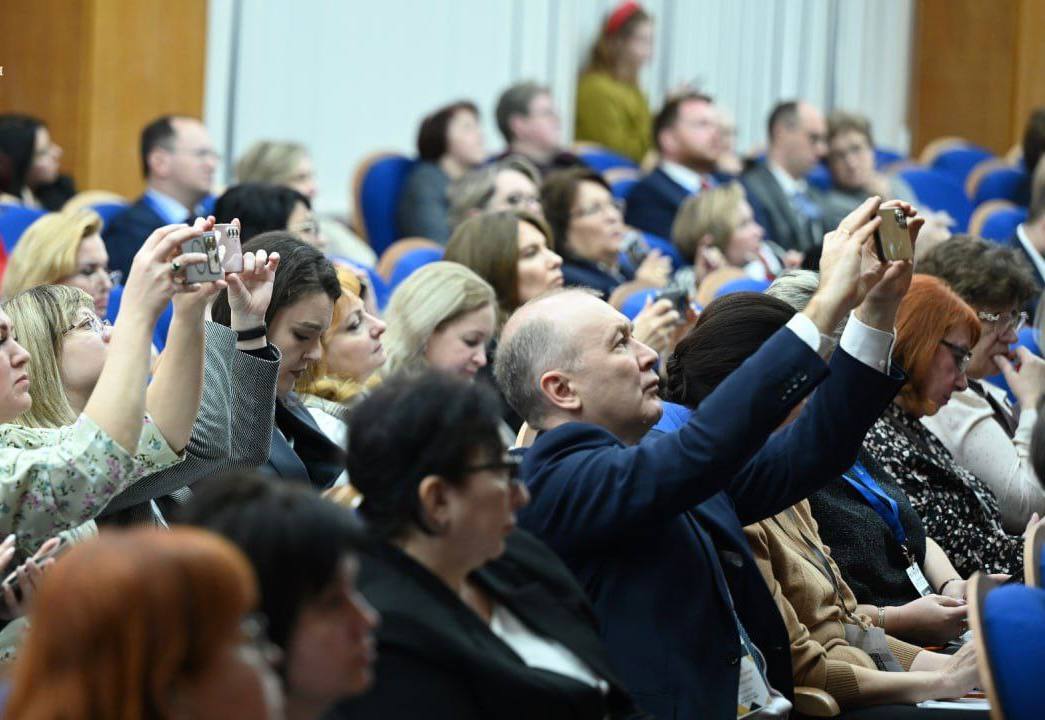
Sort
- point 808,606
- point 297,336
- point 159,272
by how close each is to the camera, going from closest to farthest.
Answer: point 159,272 → point 808,606 → point 297,336

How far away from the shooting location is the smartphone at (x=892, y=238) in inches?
88.0

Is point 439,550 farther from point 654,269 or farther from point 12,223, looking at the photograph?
point 654,269

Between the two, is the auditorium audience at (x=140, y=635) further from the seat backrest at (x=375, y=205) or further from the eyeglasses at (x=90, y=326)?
the seat backrest at (x=375, y=205)

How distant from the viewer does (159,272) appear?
7.06 ft

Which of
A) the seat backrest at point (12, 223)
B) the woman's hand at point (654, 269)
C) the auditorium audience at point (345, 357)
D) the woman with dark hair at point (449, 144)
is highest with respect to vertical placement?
the woman with dark hair at point (449, 144)

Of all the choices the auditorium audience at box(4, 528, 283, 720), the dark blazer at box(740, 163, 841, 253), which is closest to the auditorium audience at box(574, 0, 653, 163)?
the dark blazer at box(740, 163, 841, 253)

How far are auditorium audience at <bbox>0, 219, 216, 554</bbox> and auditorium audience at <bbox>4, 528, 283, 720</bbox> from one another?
0.85 m

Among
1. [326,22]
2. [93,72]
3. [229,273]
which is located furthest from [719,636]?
[326,22]

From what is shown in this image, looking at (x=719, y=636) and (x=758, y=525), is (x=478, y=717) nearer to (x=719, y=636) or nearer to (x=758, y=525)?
(x=719, y=636)

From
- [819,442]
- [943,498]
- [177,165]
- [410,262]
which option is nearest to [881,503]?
[943,498]

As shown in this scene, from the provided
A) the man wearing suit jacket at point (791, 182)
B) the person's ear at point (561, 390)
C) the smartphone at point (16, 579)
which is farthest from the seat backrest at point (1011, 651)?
the man wearing suit jacket at point (791, 182)

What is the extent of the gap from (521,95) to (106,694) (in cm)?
598

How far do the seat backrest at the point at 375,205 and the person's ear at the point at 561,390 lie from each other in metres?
3.81

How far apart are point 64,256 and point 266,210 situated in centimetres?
69
